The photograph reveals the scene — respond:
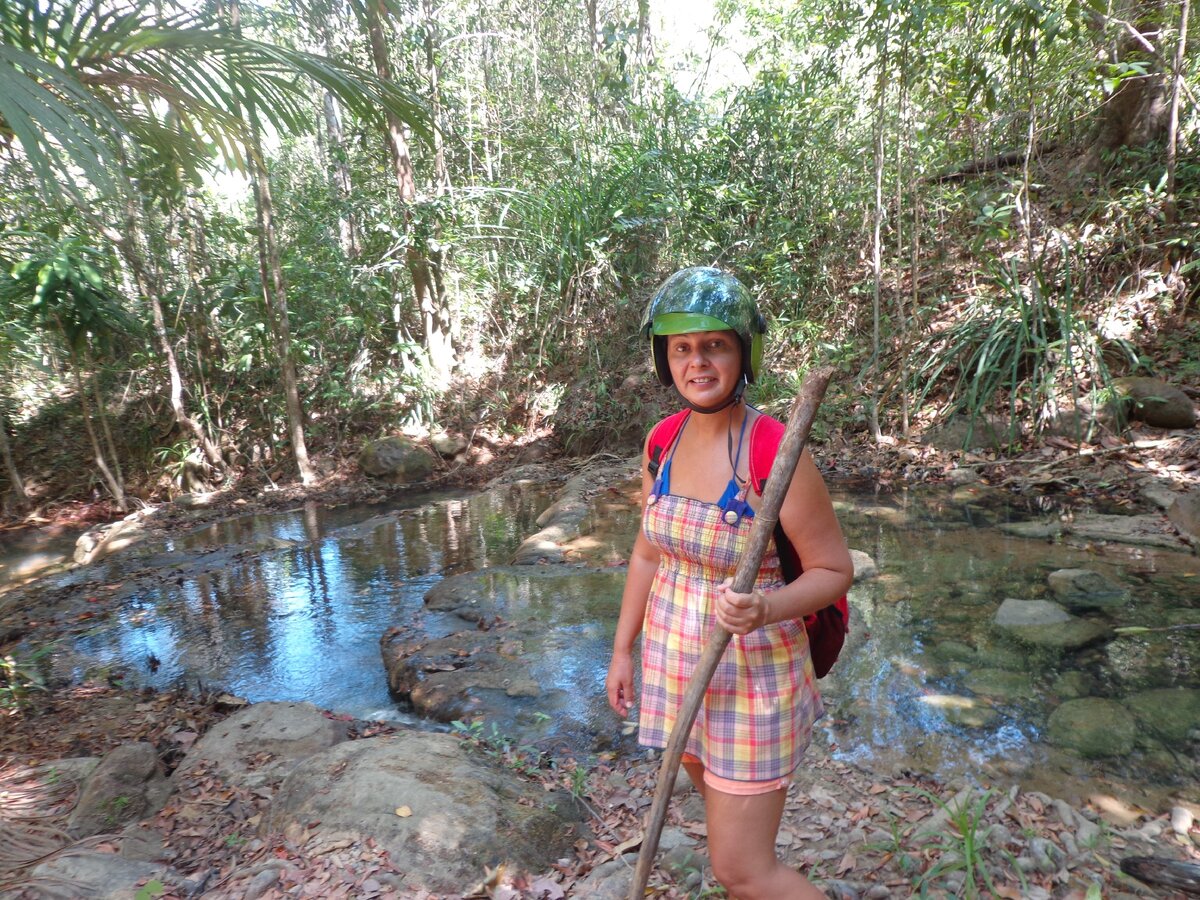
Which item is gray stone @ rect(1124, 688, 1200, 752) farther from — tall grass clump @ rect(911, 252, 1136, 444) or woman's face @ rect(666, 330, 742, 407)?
tall grass clump @ rect(911, 252, 1136, 444)

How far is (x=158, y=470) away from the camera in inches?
429

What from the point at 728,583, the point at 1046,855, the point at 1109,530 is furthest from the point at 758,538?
the point at 1109,530

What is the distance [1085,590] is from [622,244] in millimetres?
7736

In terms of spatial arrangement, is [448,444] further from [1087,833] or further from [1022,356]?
[1087,833]

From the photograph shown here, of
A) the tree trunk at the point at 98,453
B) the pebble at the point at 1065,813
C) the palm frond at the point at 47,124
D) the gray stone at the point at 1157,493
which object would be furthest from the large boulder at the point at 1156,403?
the tree trunk at the point at 98,453

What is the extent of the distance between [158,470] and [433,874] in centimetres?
1081

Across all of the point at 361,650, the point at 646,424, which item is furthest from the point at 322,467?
the point at 361,650

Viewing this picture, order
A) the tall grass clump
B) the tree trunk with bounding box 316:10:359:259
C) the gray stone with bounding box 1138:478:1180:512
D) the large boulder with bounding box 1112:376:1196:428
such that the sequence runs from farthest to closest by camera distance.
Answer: the tree trunk with bounding box 316:10:359:259 → the tall grass clump → the large boulder with bounding box 1112:376:1196:428 → the gray stone with bounding box 1138:478:1180:512

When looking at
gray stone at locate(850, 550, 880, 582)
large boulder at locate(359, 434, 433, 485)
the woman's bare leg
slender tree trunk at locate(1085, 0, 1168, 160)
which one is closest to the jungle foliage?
slender tree trunk at locate(1085, 0, 1168, 160)

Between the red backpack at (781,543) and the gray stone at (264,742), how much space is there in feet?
7.68

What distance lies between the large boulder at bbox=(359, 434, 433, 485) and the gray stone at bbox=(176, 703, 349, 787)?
633cm

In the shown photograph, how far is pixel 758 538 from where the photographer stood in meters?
1.28

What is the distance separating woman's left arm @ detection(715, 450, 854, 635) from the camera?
134cm

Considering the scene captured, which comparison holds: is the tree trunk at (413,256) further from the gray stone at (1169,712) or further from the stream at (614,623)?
the gray stone at (1169,712)
